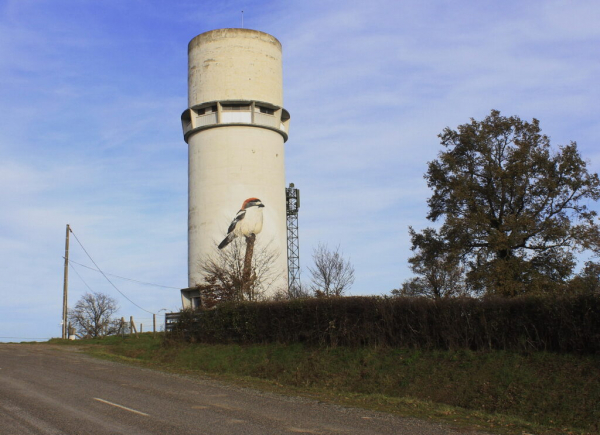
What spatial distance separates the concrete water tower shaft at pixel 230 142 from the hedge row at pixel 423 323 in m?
13.5

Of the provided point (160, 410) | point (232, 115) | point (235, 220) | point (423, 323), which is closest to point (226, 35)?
point (232, 115)

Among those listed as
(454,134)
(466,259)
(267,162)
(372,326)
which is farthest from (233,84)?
(372,326)

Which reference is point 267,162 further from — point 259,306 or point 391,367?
point 391,367

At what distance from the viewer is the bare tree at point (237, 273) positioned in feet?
119

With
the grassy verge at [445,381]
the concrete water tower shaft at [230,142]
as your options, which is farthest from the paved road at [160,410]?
the concrete water tower shaft at [230,142]

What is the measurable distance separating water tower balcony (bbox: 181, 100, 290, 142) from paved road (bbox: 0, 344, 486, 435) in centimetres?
2419

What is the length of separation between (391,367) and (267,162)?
2535 centimetres

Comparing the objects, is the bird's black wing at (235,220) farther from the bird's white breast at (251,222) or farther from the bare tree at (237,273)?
the bare tree at (237,273)

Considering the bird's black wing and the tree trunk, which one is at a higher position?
the bird's black wing

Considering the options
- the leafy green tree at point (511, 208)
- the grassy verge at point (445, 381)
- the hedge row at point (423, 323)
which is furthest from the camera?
the leafy green tree at point (511, 208)

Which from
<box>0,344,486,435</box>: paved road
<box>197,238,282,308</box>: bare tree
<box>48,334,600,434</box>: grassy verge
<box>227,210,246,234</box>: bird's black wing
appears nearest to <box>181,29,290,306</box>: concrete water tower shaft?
<box>227,210,246,234</box>: bird's black wing

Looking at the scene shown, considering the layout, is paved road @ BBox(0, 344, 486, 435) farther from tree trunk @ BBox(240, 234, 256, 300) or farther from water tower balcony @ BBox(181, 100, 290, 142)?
water tower balcony @ BBox(181, 100, 290, 142)

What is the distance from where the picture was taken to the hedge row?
57.8 feet

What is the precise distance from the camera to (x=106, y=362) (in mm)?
26797
